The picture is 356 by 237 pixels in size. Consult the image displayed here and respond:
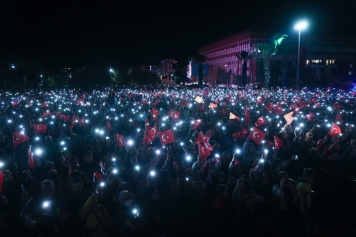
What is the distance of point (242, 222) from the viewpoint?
550 cm

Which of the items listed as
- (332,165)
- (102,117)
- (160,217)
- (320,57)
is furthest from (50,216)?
(320,57)

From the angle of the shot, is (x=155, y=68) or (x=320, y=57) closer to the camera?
(x=320, y=57)

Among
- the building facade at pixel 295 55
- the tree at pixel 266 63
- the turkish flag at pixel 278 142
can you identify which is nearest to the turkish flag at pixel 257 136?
the turkish flag at pixel 278 142

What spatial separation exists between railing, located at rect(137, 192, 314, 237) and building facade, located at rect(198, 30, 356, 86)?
2579 inches

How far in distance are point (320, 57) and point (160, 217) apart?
8478 centimetres

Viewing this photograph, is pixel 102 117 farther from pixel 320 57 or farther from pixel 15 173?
pixel 320 57

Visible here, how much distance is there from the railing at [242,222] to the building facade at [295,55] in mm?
65497

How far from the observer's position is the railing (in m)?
5.13

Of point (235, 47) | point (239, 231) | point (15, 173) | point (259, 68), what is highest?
point (235, 47)

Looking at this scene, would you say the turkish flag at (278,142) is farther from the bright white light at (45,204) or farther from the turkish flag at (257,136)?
the bright white light at (45,204)

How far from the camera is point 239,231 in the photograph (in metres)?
5.65

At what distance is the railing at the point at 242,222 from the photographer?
5.13m

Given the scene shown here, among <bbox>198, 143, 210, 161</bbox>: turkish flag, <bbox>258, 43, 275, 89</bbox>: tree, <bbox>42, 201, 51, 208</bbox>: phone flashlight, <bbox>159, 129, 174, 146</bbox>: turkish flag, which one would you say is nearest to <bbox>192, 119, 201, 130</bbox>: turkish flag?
<bbox>159, 129, 174, 146</bbox>: turkish flag

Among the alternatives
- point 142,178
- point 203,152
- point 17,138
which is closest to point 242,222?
point 142,178
